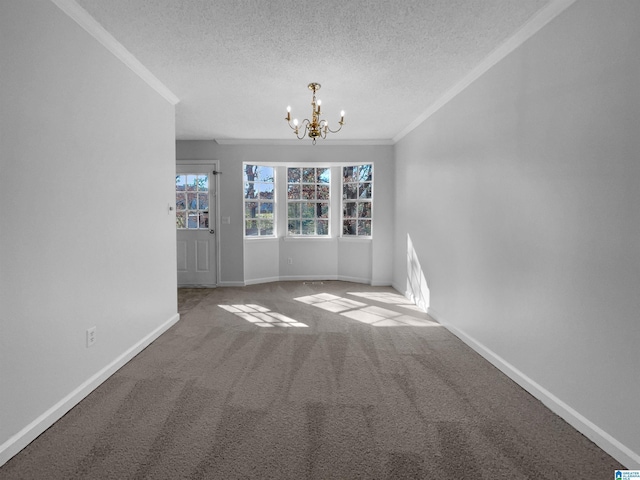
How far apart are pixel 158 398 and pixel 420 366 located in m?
1.92

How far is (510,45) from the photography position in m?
2.60

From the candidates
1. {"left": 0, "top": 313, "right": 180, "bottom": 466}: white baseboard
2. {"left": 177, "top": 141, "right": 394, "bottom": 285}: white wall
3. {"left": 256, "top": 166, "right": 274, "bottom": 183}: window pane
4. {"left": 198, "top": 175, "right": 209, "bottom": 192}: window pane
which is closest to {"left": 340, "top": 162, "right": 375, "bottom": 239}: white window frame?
{"left": 177, "top": 141, "right": 394, "bottom": 285}: white wall

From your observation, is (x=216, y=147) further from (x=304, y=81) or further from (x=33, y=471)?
(x=33, y=471)

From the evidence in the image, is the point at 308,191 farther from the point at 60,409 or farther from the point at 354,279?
the point at 60,409

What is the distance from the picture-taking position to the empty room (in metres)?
1.73

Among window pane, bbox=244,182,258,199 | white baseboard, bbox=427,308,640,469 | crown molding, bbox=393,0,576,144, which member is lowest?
white baseboard, bbox=427,308,640,469

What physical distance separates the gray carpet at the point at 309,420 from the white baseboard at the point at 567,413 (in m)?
0.04

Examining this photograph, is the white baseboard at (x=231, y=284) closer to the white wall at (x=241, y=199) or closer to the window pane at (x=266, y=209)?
the white wall at (x=241, y=199)

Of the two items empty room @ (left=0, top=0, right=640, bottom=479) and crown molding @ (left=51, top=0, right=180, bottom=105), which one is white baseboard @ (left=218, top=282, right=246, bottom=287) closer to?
empty room @ (left=0, top=0, right=640, bottom=479)

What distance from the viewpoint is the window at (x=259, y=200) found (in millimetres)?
6358

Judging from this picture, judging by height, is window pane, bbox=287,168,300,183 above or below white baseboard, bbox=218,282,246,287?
above

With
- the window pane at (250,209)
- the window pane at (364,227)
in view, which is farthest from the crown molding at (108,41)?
the window pane at (364,227)

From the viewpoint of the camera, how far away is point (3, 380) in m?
1.70

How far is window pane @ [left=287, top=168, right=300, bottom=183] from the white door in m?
1.38
